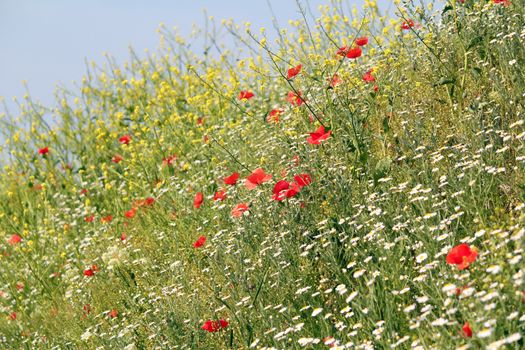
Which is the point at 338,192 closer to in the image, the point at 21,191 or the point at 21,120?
the point at 21,191

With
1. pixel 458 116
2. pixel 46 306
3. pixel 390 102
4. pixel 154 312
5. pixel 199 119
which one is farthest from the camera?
pixel 199 119

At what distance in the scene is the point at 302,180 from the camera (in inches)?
194

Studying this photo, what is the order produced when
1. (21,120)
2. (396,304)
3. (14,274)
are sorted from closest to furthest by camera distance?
(396,304)
(14,274)
(21,120)

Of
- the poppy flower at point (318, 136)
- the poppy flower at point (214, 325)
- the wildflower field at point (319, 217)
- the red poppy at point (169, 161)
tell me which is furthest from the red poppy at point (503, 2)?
the red poppy at point (169, 161)

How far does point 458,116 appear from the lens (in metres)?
5.61

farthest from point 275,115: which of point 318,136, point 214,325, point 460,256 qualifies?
point 460,256

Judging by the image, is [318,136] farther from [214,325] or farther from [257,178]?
A: [214,325]

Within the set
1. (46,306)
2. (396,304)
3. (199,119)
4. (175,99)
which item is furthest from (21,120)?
(396,304)

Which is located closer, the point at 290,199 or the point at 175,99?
the point at 290,199

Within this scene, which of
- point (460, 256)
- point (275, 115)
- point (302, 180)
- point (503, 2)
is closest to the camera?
point (460, 256)

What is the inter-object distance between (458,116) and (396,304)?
2.06 metres

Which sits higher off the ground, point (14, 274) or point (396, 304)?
point (14, 274)

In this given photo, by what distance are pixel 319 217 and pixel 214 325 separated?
1029 mm

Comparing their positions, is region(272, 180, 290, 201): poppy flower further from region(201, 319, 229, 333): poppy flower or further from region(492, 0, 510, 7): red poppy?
region(492, 0, 510, 7): red poppy
